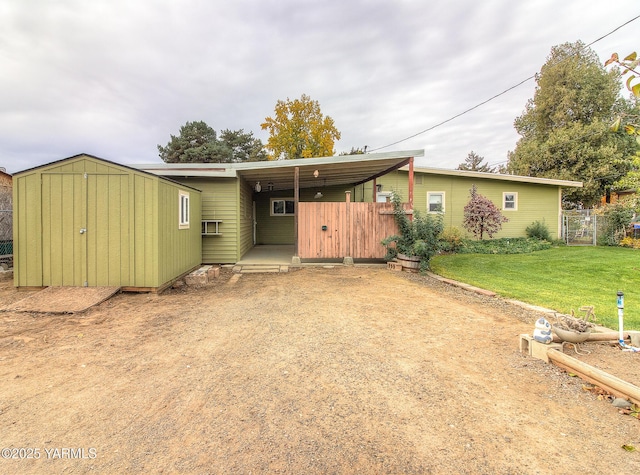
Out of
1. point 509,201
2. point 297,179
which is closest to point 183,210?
point 297,179

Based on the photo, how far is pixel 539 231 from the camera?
1320 cm

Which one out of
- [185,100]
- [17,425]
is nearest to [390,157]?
[17,425]

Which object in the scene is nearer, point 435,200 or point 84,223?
point 84,223

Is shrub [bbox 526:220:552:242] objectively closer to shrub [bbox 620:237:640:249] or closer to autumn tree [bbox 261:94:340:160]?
shrub [bbox 620:237:640:249]

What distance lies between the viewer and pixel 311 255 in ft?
28.3

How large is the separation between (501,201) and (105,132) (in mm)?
19365

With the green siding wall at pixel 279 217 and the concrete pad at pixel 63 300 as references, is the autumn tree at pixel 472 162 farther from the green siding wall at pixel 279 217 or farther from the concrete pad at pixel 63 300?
the concrete pad at pixel 63 300

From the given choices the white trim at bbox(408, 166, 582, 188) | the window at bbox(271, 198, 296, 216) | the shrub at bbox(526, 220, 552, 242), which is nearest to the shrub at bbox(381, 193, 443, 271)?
the white trim at bbox(408, 166, 582, 188)

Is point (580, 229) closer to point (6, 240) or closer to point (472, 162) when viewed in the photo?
point (6, 240)

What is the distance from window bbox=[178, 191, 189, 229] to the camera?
6.48m

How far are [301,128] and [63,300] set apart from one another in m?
21.5

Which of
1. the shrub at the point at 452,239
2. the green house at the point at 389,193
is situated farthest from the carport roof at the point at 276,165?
the shrub at the point at 452,239

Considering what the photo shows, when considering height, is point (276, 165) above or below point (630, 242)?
above

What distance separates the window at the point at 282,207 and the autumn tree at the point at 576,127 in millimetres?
16581
